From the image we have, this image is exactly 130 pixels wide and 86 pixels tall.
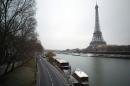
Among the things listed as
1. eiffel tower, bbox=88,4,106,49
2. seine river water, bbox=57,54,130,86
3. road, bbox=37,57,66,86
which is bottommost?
seine river water, bbox=57,54,130,86

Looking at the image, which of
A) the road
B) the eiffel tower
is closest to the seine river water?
the road

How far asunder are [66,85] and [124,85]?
15780 millimetres

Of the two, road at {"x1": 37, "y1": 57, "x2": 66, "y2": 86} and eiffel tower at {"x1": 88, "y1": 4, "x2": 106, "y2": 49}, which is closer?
road at {"x1": 37, "y1": 57, "x2": 66, "y2": 86}

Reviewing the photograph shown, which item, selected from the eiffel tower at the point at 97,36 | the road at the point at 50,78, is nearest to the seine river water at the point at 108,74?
the road at the point at 50,78

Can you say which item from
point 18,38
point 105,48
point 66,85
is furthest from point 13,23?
point 105,48

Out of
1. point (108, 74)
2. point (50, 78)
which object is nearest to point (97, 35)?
point (108, 74)

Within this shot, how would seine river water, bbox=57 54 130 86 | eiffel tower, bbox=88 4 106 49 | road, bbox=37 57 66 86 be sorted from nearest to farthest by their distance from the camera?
road, bbox=37 57 66 86 < seine river water, bbox=57 54 130 86 < eiffel tower, bbox=88 4 106 49

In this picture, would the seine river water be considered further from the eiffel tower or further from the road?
the eiffel tower

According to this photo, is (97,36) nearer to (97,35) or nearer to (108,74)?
(97,35)

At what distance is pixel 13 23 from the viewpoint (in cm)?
2388

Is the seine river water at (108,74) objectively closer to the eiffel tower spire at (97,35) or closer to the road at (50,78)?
the road at (50,78)

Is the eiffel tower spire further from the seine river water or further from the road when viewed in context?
the road

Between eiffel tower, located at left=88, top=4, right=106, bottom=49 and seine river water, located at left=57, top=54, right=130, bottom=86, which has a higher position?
eiffel tower, located at left=88, top=4, right=106, bottom=49

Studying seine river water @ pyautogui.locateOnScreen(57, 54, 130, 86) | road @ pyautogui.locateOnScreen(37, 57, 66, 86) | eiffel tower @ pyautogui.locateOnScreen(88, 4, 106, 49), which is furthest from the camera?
eiffel tower @ pyautogui.locateOnScreen(88, 4, 106, 49)
